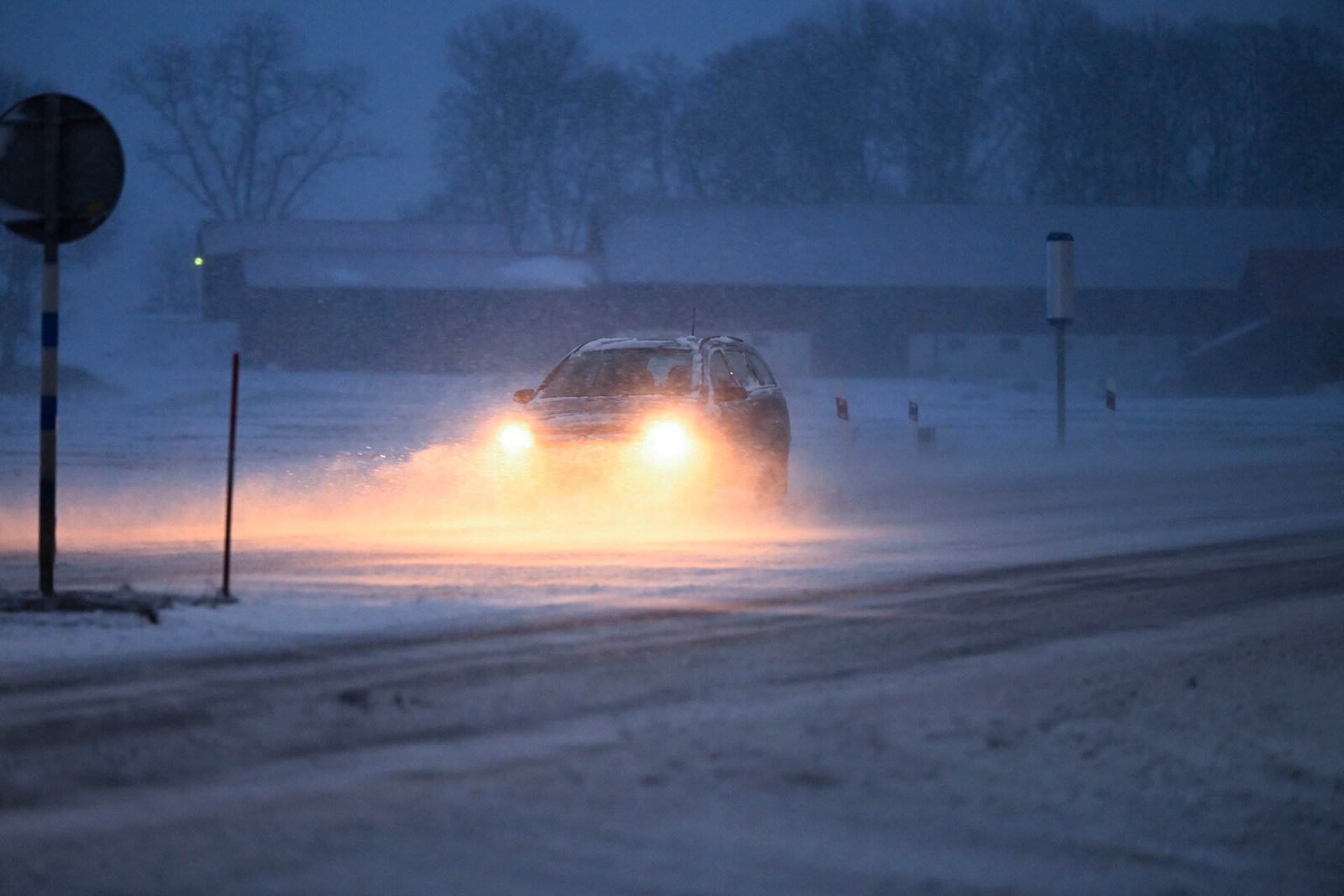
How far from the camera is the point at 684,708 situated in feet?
18.2

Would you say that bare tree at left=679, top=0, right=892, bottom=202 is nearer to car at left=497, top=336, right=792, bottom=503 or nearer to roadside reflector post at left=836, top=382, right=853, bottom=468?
roadside reflector post at left=836, top=382, right=853, bottom=468

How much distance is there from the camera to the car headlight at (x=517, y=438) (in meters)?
13.1

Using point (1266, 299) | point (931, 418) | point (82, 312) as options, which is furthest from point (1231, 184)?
point (82, 312)

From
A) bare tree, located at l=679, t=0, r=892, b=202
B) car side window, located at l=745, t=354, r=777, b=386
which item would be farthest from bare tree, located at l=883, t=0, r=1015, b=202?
car side window, located at l=745, t=354, r=777, b=386

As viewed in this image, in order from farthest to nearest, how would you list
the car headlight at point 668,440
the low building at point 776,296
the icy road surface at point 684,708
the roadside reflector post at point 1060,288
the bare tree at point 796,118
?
the bare tree at point 796,118, the low building at point 776,296, the roadside reflector post at point 1060,288, the car headlight at point 668,440, the icy road surface at point 684,708

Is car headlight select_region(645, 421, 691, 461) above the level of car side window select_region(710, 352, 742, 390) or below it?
below

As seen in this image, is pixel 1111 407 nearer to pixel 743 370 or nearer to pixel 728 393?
pixel 743 370

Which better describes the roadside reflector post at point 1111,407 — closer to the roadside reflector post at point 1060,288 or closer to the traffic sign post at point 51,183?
the roadside reflector post at point 1060,288

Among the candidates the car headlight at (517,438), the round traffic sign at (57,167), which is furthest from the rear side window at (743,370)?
the round traffic sign at (57,167)

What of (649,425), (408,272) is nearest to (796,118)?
(408,272)

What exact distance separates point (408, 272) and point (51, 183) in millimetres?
47715

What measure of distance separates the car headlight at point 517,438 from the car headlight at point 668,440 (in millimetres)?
1157

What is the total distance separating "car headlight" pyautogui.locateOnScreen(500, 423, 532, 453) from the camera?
13.1 meters

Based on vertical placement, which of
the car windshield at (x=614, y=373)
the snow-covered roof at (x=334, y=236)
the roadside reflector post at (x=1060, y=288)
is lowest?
the car windshield at (x=614, y=373)
